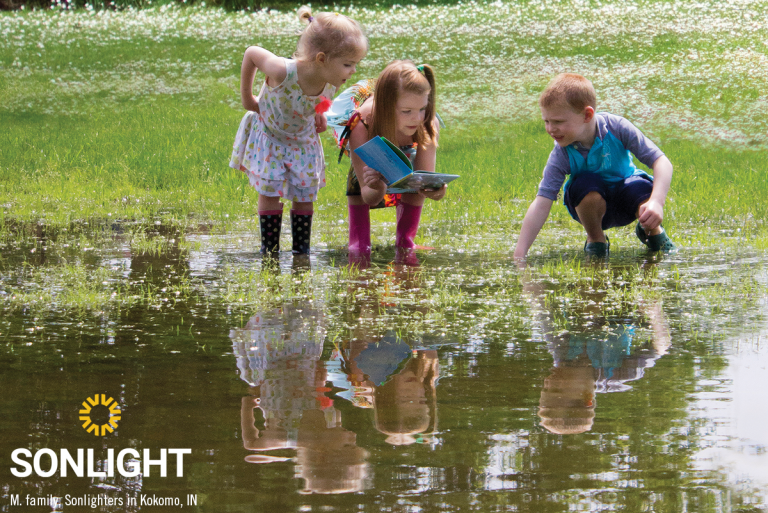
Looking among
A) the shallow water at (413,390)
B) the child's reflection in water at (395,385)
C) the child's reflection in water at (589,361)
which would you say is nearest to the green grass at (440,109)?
the shallow water at (413,390)

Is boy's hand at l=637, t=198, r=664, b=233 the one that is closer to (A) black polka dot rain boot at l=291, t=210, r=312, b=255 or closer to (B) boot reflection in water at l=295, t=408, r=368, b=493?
(A) black polka dot rain boot at l=291, t=210, r=312, b=255

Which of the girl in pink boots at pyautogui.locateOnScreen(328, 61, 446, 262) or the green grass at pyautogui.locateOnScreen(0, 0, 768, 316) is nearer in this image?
the girl in pink boots at pyautogui.locateOnScreen(328, 61, 446, 262)

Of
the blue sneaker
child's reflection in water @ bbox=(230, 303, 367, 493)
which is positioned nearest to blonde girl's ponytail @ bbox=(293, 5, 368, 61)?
the blue sneaker

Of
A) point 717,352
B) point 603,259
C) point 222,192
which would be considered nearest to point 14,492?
point 717,352

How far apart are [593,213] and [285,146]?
1993mm

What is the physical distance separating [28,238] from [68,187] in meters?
2.70

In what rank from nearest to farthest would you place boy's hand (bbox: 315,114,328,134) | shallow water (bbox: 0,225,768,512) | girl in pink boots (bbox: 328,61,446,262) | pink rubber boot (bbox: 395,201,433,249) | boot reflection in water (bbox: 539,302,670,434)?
shallow water (bbox: 0,225,768,512), boot reflection in water (bbox: 539,302,670,434), girl in pink boots (bbox: 328,61,446,262), boy's hand (bbox: 315,114,328,134), pink rubber boot (bbox: 395,201,433,249)

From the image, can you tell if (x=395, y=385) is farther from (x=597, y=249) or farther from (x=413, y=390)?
(x=597, y=249)

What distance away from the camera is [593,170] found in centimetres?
571

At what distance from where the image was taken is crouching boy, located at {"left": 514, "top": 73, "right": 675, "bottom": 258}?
536cm

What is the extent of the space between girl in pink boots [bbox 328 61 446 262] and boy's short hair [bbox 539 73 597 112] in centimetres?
75

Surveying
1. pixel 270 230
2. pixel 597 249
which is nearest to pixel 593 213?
pixel 597 249

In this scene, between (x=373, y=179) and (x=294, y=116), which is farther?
(x=294, y=116)

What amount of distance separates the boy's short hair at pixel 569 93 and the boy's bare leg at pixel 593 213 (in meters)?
0.57
